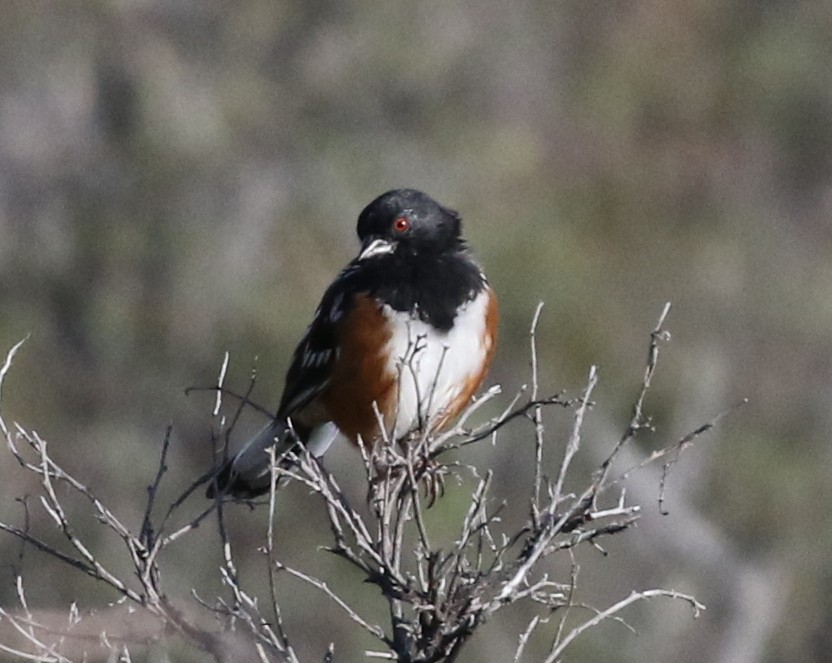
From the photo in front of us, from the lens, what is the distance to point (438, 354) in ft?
14.8

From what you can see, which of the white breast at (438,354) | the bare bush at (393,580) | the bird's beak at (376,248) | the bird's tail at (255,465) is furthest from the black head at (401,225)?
the bare bush at (393,580)

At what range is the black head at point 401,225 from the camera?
15.7 ft

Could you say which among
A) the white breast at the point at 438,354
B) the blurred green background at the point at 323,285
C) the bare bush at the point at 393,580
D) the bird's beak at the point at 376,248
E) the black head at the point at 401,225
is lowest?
the bare bush at the point at 393,580

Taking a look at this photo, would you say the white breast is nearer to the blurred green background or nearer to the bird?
the bird

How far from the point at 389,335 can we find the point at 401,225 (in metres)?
0.32

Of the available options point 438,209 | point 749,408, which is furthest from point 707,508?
point 438,209

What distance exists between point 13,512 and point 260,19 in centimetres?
387

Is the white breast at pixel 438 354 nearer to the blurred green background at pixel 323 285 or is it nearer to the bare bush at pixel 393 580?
the bare bush at pixel 393 580

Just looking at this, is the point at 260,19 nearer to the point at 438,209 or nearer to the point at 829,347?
the point at 829,347

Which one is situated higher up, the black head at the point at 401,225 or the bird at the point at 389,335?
the black head at the point at 401,225

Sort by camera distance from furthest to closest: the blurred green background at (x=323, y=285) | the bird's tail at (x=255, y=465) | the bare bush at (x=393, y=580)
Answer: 1. the blurred green background at (x=323, y=285)
2. the bird's tail at (x=255, y=465)
3. the bare bush at (x=393, y=580)

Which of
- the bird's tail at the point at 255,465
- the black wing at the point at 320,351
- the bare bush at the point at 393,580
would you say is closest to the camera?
the bare bush at the point at 393,580

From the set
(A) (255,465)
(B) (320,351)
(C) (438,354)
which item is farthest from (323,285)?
(C) (438,354)

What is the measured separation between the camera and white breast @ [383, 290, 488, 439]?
177 inches
